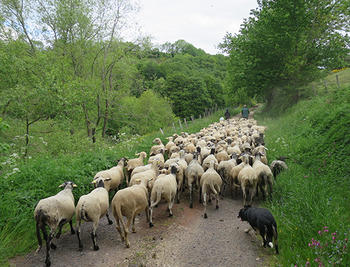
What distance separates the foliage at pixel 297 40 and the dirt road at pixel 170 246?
20446mm

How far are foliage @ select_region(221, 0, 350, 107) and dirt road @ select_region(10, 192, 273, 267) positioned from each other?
2045 centimetres

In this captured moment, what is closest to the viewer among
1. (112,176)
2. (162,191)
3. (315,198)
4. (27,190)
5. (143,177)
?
(315,198)

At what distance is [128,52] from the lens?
19.4 m

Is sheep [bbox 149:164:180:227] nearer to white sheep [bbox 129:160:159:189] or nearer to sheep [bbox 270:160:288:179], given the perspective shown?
white sheep [bbox 129:160:159:189]

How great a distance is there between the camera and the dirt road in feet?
13.8

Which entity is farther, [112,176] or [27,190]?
[112,176]

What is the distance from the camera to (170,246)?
4.71 meters

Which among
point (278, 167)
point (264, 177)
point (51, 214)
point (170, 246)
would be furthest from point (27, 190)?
point (278, 167)

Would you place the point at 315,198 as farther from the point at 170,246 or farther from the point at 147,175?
the point at 147,175

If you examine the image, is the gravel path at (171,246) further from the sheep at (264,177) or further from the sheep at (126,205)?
the sheep at (264,177)

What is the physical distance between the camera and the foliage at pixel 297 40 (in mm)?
20219

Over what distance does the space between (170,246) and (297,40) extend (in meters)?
23.5

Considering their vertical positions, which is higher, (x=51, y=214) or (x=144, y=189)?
(x=51, y=214)

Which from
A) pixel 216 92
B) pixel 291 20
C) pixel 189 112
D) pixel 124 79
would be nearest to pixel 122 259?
pixel 124 79
